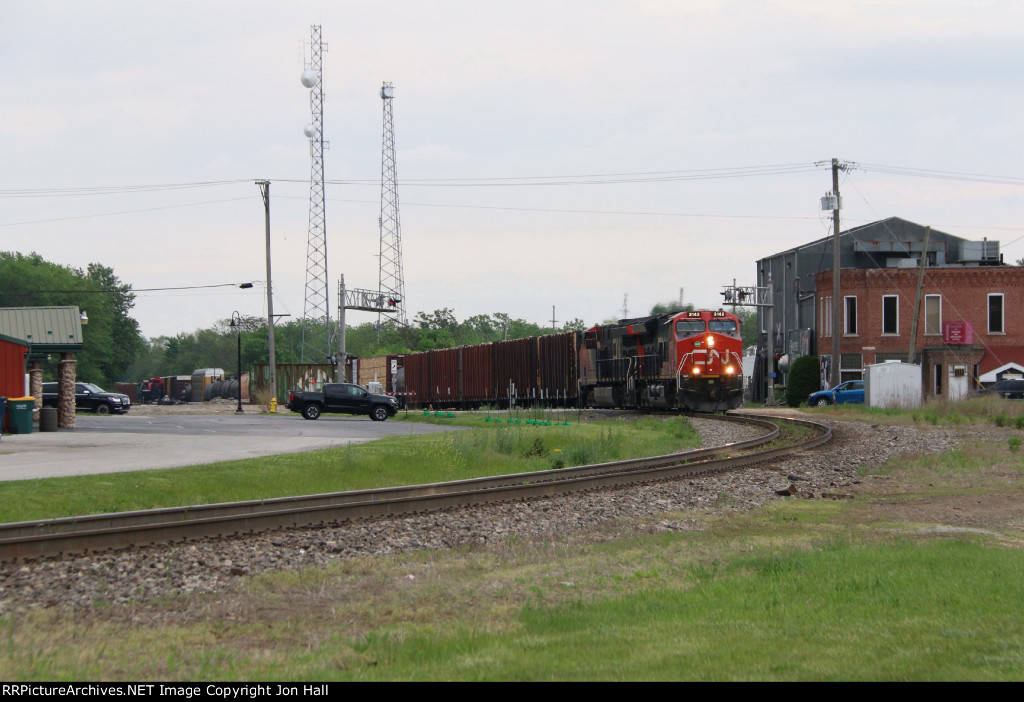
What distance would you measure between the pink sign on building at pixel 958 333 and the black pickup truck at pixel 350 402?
1225 inches

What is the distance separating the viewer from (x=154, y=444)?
2236 centimetres

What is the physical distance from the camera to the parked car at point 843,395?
42.7 meters

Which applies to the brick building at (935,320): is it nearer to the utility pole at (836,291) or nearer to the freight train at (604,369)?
the utility pole at (836,291)

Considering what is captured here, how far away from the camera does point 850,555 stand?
27.0 feet

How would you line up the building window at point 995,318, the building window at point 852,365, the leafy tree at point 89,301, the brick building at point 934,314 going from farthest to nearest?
the leafy tree at point 89,301 → the building window at point 852,365 → the building window at point 995,318 → the brick building at point 934,314

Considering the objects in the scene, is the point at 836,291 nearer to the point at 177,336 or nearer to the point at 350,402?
the point at 350,402

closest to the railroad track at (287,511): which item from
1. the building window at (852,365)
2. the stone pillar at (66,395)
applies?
the stone pillar at (66,395)

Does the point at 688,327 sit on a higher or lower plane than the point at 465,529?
higher

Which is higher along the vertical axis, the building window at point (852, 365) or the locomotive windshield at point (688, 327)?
the locomotive windshield at point (688, 327)

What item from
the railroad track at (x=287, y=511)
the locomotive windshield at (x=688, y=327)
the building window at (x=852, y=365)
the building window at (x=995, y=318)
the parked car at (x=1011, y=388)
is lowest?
the railroad track at (x=287, y=511)

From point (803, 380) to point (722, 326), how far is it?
24.0 metres

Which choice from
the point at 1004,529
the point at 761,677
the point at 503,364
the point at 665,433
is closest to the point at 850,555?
the point at 1004,529

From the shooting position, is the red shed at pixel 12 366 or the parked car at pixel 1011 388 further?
the parked car at pixel 1011 388

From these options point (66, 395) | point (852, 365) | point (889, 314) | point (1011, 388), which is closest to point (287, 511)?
point (66, 395)
